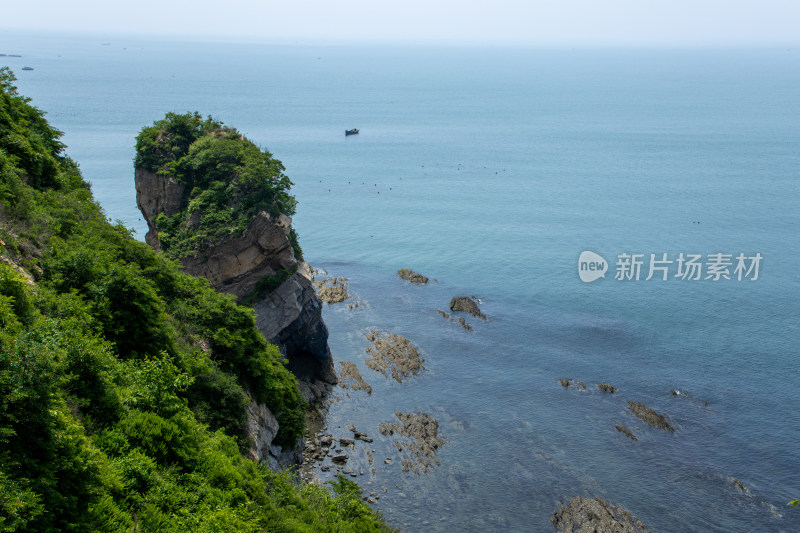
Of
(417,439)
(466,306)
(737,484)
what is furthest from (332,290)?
(737,484)

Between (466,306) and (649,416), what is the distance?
75.0 ft

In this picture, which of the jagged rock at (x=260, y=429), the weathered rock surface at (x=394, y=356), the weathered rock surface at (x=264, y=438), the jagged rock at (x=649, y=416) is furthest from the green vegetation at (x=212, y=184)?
the jagged rock at (x=649, y=416)

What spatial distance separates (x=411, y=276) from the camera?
7356 centimetres

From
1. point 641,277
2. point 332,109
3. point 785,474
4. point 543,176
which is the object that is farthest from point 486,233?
point 332,109

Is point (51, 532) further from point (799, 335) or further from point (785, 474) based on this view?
point (799, 335)

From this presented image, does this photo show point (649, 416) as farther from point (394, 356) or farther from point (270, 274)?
point (270, 274)

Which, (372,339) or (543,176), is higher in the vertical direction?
(543,176)

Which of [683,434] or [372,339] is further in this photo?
[372,339]

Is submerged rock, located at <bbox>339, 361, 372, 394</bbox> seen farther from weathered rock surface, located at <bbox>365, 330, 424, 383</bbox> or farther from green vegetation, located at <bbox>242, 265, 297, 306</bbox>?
green vegetation, located at <bbox>242, 265, 297, 306</bbox>

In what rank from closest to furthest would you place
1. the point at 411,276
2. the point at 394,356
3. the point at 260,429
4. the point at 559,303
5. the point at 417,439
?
the point at 260,429, the point at 417,439, the point at 394,356, the point at 559,303, the point at 411,276

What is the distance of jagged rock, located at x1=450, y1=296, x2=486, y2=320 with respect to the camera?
6443cm

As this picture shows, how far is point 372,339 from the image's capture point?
2334 inches

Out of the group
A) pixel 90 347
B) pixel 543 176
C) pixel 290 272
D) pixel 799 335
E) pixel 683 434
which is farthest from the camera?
pixel 543 176

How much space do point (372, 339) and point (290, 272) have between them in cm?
1293
